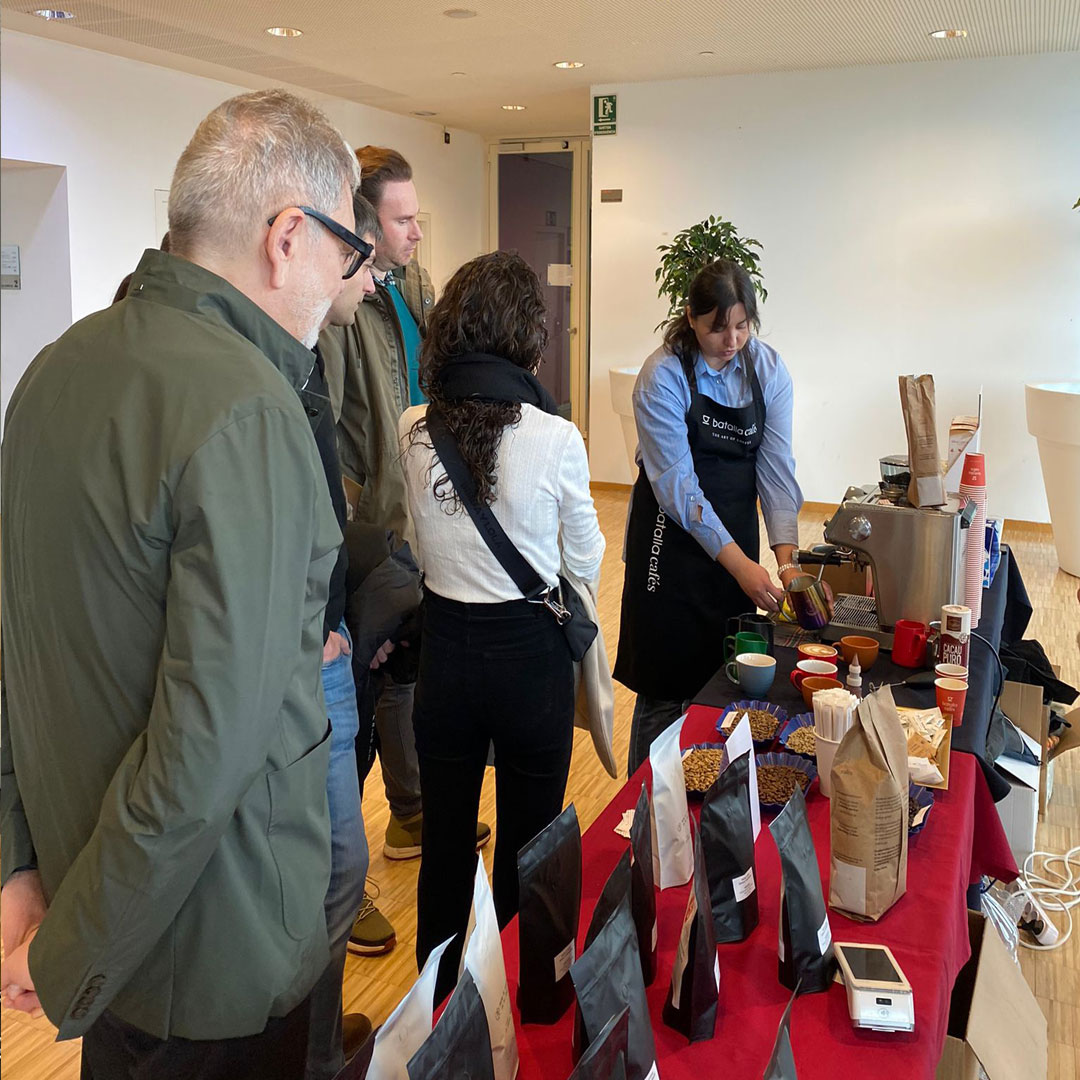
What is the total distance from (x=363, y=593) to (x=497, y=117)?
322 inches

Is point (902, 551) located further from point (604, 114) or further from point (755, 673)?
→ point (604, 114)

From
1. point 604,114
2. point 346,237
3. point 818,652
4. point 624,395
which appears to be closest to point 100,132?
point 604,114

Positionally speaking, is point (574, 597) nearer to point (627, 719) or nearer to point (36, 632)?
point (36, 632)

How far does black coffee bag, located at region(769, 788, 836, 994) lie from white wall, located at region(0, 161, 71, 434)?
6399 mm

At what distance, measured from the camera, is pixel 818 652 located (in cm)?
205

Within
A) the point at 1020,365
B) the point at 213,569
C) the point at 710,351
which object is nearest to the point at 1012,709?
the point at 710,351

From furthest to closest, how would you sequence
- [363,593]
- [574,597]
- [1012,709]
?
[1012,709], [574,597], [363,593]

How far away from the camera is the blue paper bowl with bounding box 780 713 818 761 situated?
5.57 ft

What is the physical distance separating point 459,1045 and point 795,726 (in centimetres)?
106

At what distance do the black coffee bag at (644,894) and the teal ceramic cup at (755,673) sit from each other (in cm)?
79

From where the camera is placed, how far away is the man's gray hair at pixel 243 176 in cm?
106

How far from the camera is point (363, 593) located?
75.8 inches

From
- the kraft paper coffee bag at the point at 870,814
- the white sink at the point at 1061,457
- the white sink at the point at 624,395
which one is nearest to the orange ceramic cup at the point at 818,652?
the kraft paper coffee bag at the point at 870,814

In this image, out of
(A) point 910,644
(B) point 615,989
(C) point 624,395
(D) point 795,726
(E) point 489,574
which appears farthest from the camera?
(C) point 624,395
